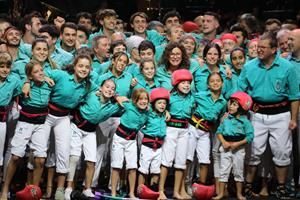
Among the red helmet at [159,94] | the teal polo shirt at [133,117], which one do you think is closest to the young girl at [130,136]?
the teal polo shirt at [133,117]

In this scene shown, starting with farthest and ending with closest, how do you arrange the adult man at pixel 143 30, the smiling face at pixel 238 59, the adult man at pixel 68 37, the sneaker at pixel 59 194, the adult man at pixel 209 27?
the adult man at pixel 209 27 < the adult man at pixel 143 30 < the smiling face at pixel 238 59 < the adult man at pixel 68 37 < the sneaker at pixel 59 194

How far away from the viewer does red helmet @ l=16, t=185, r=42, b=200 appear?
6.73 meters

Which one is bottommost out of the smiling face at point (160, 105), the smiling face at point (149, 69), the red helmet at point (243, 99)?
the smiling face at point (160, 105)

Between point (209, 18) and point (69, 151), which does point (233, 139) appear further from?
point (209, 18)

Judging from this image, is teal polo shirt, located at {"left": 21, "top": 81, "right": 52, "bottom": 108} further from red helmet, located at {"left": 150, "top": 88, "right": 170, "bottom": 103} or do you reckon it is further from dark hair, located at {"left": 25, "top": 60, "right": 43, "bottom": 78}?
red helmet, located at {"left": 150, "top": 88, "right": 170, "bottom": 103}

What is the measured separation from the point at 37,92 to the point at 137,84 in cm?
120

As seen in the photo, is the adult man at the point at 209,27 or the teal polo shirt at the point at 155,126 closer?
the teal polo shirt at the point at 155,126

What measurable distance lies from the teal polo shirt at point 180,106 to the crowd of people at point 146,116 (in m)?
0.01

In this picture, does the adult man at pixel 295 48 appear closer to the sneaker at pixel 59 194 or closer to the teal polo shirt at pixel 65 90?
the teal polo shirt at pixel 65 90

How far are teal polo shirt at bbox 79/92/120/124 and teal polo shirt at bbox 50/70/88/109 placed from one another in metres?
0.13

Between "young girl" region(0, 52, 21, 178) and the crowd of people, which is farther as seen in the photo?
the crowd of people

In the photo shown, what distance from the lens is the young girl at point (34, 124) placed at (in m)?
6.95

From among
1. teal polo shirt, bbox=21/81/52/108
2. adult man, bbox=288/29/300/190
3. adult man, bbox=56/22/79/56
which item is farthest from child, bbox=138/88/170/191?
adult man, bbox=288/29/300/190

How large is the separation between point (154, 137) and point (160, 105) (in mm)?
354
